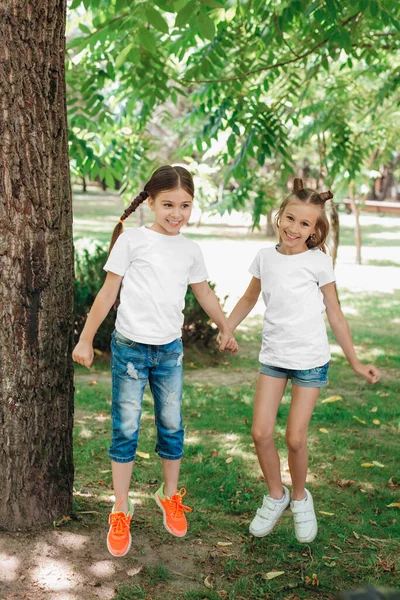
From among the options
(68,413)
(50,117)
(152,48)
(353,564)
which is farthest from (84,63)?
(353,564)

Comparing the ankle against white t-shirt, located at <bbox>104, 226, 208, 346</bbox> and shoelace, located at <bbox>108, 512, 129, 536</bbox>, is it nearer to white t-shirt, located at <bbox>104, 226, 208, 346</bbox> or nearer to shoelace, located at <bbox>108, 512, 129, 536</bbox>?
shoelace, located at <bbox>108, 512, 129, 536</bbox>

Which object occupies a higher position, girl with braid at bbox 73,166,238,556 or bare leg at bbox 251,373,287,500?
girl with braid at bbox 73,166,238,556

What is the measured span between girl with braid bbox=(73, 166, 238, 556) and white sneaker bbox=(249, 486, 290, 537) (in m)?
0.70

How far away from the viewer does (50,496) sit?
3.53m

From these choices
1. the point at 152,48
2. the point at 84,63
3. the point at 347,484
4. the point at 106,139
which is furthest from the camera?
the point at 106,139

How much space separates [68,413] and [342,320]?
56.5 inches

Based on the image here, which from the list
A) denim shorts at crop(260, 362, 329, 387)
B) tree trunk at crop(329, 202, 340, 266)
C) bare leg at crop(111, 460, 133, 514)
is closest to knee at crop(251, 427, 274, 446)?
denim shorts at crop(260, 362, 329, 387)

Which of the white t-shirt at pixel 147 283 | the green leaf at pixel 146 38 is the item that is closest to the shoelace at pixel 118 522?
the white t-shirt at pixel 147 283

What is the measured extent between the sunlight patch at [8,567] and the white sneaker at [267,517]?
1.20 metres

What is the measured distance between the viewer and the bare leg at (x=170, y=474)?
3.53 m

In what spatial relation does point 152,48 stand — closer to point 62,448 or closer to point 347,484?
point 62,448

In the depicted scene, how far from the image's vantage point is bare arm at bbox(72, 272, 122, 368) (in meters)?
3.17

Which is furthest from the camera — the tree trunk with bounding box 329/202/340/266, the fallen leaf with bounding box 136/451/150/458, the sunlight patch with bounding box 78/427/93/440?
the tree trunk with bounding box 329/202/340/266

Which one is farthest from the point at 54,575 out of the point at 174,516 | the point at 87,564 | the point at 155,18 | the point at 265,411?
the point at 155,18
